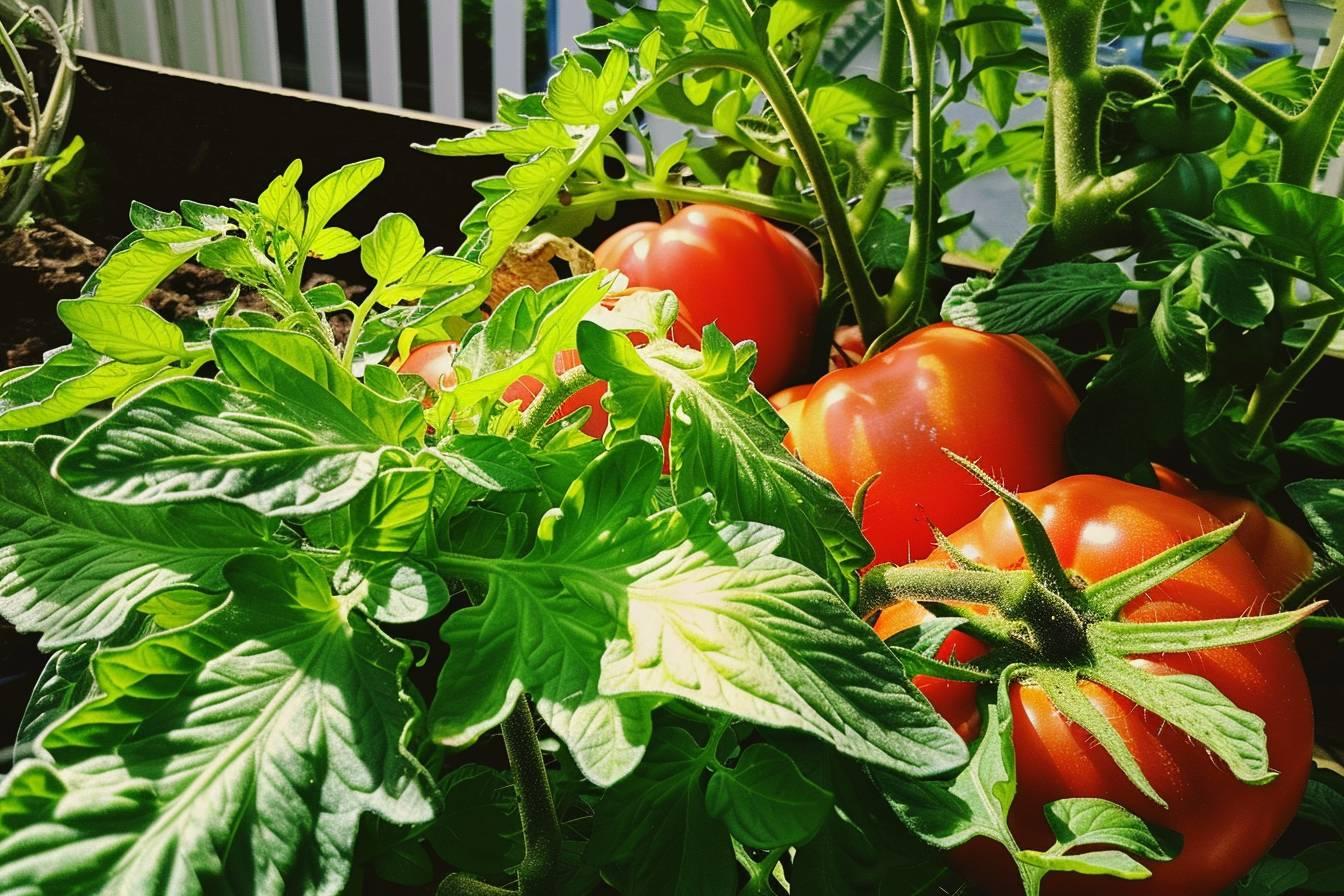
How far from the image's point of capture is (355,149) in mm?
893

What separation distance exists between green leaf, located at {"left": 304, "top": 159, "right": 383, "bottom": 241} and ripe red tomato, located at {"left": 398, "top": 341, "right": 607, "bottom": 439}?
0.06 metres

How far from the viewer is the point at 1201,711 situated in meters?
0.33

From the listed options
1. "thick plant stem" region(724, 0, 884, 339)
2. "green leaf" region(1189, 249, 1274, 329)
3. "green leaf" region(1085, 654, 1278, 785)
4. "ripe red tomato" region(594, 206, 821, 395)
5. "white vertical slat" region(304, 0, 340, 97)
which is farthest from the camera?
"white vertical slat" region(304, 0, 340, 97)

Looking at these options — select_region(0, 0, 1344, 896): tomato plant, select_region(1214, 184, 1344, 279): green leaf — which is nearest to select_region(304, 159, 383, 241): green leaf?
select_region(0, 0, 1344, 896): tomato plant

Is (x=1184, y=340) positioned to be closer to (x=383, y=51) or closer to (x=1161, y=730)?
(x=1161, y=730)

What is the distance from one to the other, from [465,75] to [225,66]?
0.53 m

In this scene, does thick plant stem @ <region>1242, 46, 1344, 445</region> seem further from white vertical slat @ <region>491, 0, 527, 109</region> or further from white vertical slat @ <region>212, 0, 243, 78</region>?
white vertical slat @ <region>212, 0, 243, 78</region>

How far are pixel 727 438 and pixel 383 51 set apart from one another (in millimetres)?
1632

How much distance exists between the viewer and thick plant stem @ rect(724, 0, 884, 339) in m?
0.53

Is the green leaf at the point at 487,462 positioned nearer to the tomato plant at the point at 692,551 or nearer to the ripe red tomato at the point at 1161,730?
the tomato plant at the point at 692,551

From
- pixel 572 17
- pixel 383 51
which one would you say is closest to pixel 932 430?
pixel 572 17

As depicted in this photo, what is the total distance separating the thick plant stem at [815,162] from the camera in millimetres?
532

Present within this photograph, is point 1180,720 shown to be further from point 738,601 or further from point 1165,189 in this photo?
point 1165,189

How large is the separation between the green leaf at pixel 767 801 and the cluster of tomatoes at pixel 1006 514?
0.37 feet
